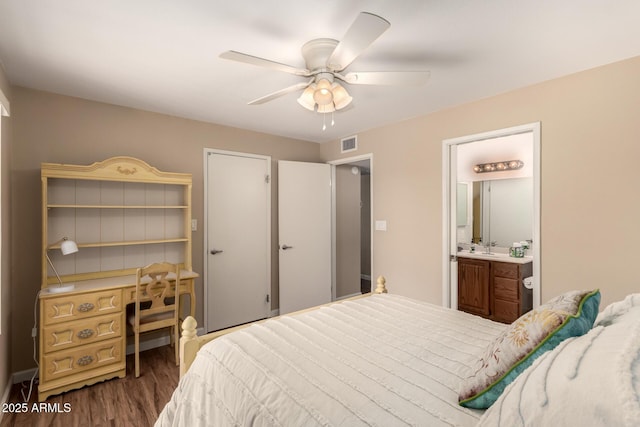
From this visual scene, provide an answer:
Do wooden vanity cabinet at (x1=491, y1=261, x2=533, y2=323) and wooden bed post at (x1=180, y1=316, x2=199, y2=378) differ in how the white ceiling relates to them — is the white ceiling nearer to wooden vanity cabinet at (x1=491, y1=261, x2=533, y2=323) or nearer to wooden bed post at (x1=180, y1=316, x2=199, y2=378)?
wooden bed post at (x1=180, y1=316, x2=199, y2=378)

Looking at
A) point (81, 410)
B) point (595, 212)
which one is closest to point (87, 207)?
point (81, 410)

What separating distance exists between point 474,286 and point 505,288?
30cm

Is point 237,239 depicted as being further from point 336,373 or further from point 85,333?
point 336,373

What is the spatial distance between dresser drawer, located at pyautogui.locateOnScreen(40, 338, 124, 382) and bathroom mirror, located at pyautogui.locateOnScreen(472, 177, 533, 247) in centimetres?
443

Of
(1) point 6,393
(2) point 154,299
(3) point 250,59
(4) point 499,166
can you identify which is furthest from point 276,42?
(4) point 499,166

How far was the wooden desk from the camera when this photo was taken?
2.26m

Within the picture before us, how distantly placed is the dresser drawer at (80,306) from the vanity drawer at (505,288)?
3.67 m

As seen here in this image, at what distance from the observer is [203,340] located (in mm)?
1688

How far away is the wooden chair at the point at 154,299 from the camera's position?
2572 mm

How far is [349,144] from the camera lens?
4.10 metres

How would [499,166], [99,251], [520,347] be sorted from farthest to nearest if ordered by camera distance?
[499,166] < [99,251] < [520,347]

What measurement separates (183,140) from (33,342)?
2.20 m

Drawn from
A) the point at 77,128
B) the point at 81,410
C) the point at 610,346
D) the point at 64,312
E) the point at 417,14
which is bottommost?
the point at 81,410

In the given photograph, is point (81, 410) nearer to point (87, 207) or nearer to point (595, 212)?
point (87, 207)
